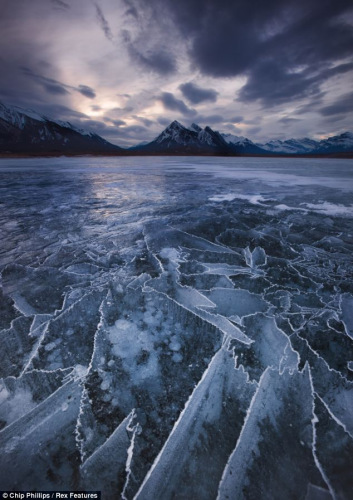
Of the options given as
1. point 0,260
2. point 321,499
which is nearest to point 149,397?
point 321,499

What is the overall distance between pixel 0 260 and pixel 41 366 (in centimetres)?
202

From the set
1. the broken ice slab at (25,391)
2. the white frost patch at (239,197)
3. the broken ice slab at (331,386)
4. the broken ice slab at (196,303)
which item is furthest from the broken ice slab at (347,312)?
the white frost patch at (239,197)

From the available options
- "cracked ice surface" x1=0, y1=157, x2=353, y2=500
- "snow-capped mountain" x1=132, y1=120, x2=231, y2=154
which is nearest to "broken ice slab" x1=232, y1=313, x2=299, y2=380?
"cracked ice surface" x1=0, y1=157, x2=353, y2=500

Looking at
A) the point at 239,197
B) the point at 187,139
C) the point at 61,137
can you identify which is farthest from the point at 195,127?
the point at 239,197

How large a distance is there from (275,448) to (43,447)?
122cm

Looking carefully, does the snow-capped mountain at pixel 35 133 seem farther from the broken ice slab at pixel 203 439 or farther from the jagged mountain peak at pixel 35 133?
the broken ice slab at pixel 203 439

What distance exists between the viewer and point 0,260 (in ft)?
9.28

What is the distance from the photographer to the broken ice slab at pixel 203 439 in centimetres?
102

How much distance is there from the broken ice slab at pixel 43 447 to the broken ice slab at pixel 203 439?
0.41 m

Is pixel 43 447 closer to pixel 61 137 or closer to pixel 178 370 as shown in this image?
pixel 178 370

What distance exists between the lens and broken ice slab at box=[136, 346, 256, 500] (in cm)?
102

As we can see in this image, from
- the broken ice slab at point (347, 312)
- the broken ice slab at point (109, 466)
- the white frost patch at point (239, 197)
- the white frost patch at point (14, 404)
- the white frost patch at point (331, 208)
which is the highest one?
the white frost patch at point (331, 208)

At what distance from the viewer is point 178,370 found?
1.48m

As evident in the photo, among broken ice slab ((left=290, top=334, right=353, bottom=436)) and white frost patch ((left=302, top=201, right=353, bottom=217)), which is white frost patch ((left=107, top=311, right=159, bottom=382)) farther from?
white frost patch ((left=302, top=201, right=353, bottom=217))
